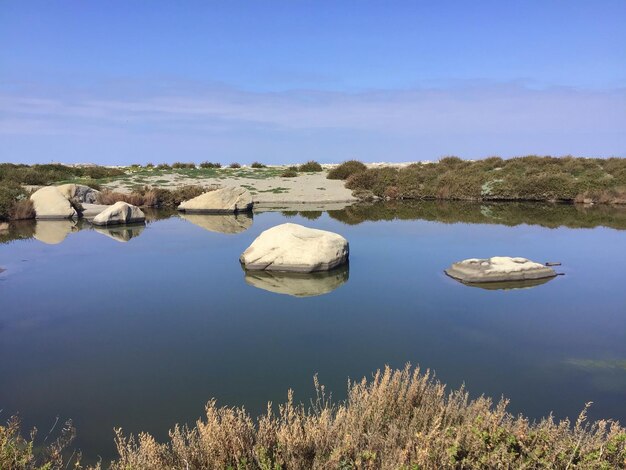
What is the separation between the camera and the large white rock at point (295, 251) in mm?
13609

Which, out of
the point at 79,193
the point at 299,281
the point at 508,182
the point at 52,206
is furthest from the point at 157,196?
the point at 508,182

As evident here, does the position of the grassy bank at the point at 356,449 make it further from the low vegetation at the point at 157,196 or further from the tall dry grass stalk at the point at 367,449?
the low vegetation at the point at 157,196

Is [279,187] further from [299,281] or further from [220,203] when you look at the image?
[299,281]

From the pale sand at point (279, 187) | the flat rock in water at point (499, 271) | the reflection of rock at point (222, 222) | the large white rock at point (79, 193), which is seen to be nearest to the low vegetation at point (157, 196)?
the large white rock at point (79, 193)

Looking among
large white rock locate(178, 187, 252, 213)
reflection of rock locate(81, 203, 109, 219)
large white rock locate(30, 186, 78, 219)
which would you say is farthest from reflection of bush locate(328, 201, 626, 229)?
large white rock locate(30, 186, 78, 219)

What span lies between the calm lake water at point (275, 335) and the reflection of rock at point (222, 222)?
4.80 meters

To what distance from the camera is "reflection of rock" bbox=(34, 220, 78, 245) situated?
19.3 metres

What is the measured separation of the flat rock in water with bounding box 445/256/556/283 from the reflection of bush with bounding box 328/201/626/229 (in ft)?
35.6

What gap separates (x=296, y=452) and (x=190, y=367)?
149 inches

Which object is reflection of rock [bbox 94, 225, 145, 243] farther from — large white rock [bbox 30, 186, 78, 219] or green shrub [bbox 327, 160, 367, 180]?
green shrub [bbox 327, 160, 367, 180]

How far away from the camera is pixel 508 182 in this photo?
118ft

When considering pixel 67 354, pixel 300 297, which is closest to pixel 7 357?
pixel 67 354

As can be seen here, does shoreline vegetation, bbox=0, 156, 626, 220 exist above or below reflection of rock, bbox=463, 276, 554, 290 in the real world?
above

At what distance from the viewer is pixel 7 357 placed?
8.04 meters
